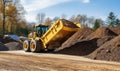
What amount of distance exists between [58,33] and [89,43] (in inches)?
115

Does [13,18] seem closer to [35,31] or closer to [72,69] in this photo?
[35,31]

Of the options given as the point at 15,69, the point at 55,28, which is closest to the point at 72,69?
the point at 15,69

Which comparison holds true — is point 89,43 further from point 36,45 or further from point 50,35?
point 36,45

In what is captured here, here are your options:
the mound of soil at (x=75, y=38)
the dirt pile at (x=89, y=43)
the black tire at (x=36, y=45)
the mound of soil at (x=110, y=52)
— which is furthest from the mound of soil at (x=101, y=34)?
the mound of soil at (x=110, y=52)

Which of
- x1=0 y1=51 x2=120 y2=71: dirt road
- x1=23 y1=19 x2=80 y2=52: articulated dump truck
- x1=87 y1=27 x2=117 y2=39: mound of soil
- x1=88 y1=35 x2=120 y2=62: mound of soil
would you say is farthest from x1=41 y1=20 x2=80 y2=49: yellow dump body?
x1=0 y1=51 x2=120 y2=71: dirt road

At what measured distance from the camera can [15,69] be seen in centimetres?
1302

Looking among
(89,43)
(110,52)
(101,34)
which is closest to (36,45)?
(89,43)

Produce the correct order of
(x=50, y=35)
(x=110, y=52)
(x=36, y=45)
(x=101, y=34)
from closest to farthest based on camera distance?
(x=110, y=52) → (x=50, y=35) → (x=101, y=34) → (x=36, y=45)

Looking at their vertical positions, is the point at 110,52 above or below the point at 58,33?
below

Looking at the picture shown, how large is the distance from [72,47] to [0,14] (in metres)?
33.8

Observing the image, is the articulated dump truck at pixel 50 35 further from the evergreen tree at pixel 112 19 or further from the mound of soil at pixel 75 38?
the evergreen tree at pixel 112 19

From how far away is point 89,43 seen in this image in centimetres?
2480

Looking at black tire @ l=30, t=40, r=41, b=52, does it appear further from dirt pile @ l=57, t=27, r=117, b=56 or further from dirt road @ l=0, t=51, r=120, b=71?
dirt road @ l=0, t=51, r=120, b=71

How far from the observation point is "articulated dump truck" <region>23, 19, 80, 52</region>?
80.0 feet
